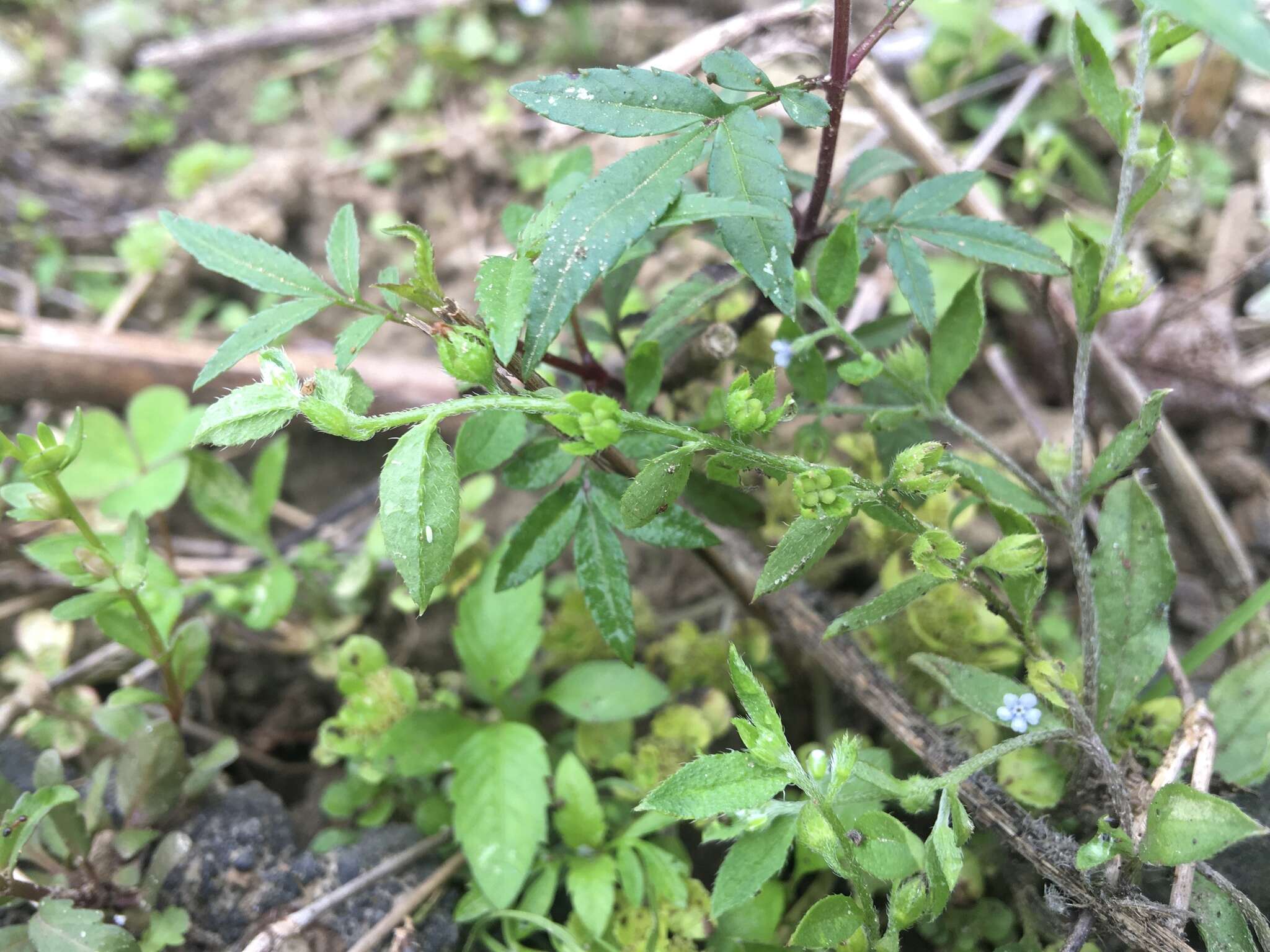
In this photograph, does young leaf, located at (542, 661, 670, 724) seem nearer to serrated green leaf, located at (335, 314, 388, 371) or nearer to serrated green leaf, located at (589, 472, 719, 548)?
serrated green leaf, located at (589, 472, 719, 548)

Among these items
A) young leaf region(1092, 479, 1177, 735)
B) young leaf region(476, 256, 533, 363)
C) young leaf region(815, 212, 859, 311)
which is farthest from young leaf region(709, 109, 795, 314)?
young leaf region(1092, 479, 1177, 735)

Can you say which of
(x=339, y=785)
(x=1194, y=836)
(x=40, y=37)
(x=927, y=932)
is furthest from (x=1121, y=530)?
(x=40, y=37)

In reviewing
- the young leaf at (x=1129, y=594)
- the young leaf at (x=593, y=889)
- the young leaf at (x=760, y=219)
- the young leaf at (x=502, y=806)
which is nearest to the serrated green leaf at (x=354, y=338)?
the young leaf at (x=760, y=219)

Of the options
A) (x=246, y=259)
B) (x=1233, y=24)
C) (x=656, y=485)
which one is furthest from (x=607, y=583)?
(x=1233, y=24)

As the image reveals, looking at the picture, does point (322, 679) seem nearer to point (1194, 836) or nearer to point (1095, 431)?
point (1194, 836)

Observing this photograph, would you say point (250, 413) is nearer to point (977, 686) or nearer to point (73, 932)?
point (73, 932)

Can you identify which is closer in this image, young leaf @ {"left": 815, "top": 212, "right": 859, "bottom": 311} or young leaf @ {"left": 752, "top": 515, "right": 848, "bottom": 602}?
young leaf @ {"left": 752, "top": 515, "right": 848, "bottom": 602}
